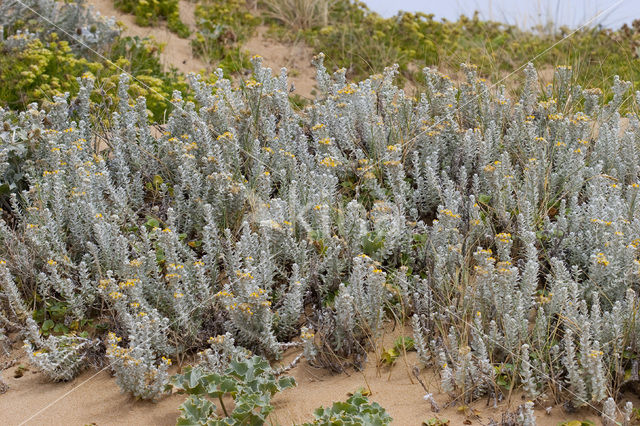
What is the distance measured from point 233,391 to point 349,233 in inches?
51.9

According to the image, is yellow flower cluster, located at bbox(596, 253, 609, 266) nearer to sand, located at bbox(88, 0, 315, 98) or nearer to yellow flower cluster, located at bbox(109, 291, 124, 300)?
yellow flower cluster, located at bbox(109, 291, 124, 300)

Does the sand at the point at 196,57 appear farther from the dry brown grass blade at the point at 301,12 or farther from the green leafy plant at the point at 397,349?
the green leafy plant at the point at 397,349

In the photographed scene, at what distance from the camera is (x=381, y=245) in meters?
4.41

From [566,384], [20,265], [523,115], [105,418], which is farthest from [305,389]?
[523,115]

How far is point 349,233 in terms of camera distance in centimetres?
446

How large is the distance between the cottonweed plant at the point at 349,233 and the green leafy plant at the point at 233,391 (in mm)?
133

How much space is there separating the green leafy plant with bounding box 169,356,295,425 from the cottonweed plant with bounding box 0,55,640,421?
0.13 metres

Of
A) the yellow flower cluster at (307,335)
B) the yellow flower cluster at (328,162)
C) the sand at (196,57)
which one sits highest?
the sand at (196,57)

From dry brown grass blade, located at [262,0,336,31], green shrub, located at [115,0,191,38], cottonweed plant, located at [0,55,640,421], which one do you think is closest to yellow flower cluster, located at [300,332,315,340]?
cottonweed plant, located at [0,55,640,421]

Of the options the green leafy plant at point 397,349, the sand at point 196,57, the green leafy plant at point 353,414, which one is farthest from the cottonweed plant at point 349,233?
the sand at point 196,57

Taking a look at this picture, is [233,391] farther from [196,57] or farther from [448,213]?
[196,57]

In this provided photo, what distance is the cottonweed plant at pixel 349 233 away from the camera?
376 centimetres

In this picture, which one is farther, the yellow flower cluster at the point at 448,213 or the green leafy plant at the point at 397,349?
the yellow flower cluster at the point at 448,213

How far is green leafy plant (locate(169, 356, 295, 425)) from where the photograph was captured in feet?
11.1
